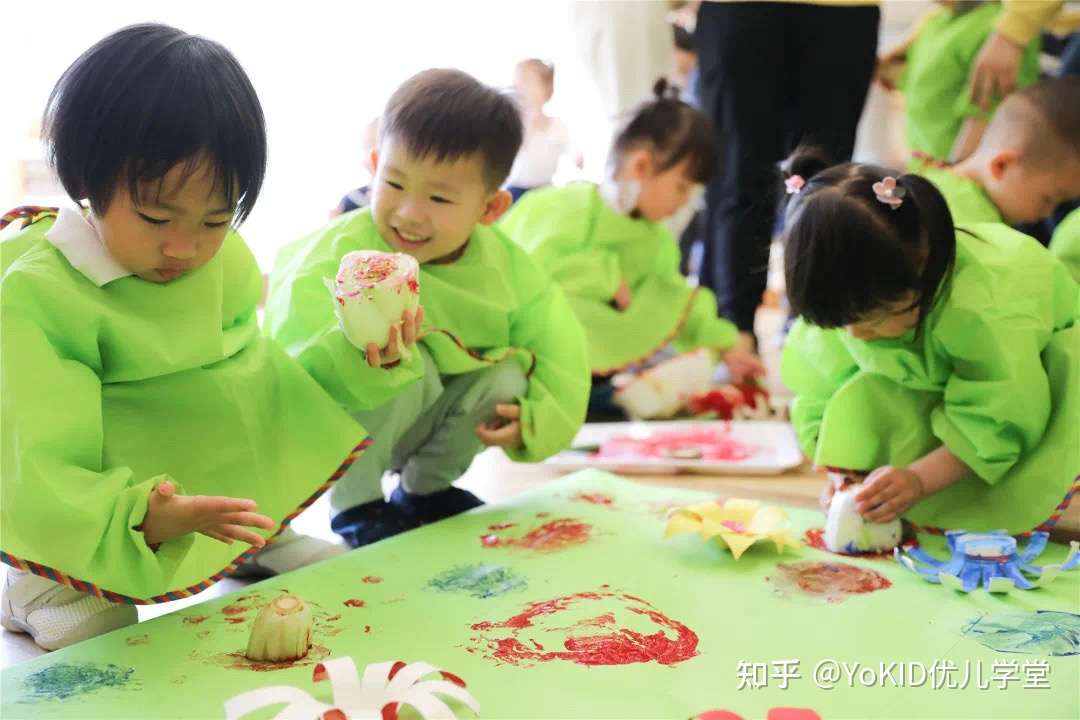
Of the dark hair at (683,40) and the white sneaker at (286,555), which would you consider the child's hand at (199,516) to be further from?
the dark hair at (683,40)

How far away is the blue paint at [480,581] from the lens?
4.00ft

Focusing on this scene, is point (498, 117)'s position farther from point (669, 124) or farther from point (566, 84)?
point (566, 84)

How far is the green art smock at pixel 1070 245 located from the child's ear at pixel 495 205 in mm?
905

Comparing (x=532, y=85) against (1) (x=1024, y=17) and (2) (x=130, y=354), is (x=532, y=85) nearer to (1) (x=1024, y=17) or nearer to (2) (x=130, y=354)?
(1) (x=1024, y=17)

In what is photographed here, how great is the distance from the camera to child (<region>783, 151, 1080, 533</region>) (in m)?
1.25

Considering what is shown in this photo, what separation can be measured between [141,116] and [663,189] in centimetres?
136

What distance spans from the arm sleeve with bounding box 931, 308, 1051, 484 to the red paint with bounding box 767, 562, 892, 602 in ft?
0.71

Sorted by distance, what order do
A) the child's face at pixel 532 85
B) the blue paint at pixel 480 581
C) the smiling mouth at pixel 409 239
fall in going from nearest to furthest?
1. the blue paint at pixel 480 581
2. the smiling mouth at pixel 409 239
3. the child's face at pixel 532 85

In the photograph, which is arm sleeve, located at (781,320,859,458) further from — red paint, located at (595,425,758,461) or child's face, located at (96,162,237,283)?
child's face, located at (96,162,237,283)

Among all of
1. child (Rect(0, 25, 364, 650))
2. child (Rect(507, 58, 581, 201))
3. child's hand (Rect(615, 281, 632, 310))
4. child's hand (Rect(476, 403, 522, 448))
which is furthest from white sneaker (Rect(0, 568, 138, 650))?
child (Rect(507, 58, 581, 201))

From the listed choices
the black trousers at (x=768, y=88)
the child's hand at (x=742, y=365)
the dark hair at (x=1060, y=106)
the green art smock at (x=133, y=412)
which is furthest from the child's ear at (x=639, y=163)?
the green art smock at (x=133, y=412)

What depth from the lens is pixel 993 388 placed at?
4.31 ft

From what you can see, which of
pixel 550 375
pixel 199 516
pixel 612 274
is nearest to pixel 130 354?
pixel 199 516

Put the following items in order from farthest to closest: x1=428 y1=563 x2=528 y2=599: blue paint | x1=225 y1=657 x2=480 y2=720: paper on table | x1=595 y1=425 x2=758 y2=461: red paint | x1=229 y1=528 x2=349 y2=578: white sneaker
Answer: x1=595 y1=425 x2=758 y2=461: red paint < x1=229 y1=528 x2=349 y2=578: white sneaker < x1=428 y1=563 x2=528 y2=599: blue paint < x1=225 y1=657 x2=480 y2=720: paper on table
